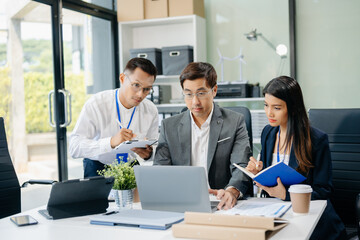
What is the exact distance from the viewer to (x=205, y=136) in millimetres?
2236

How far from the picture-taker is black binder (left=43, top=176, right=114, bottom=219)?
67.8 inches

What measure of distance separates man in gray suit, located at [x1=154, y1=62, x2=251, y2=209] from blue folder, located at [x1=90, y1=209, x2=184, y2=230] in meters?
0.52

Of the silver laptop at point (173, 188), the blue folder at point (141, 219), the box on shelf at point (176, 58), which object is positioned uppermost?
the box on shelf at point (176, 58)

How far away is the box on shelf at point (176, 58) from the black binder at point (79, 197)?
2883 millimetres

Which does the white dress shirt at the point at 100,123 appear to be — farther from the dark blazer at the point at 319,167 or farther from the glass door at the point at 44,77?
the glass door at the point at 44,77

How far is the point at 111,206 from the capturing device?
194 cm

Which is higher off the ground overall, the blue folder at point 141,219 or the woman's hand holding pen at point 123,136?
the woman's hand holding pen at point 123,136

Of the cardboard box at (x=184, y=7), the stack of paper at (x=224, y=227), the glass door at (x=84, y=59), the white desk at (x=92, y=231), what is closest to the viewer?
the stack of paper at (x=224, y=227)

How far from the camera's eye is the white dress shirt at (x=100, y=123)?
258 cm

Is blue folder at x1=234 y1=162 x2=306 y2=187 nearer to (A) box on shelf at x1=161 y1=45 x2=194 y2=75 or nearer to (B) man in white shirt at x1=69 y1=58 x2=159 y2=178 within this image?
(B) man in white shirt at x1=69 y1=58 x2=159 y2=178

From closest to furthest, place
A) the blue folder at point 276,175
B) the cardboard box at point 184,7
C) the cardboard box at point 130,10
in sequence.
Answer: the blue folder at point 276,175 < the cardboard box at point 184,7 < the cardboard box at point 130,10

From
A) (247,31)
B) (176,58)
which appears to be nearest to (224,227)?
(176,58)

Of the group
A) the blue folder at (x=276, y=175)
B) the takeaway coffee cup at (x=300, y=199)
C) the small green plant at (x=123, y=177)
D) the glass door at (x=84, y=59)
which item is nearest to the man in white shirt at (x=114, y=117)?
the small green plant at (x=123, y=177)

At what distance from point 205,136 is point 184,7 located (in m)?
2.63
